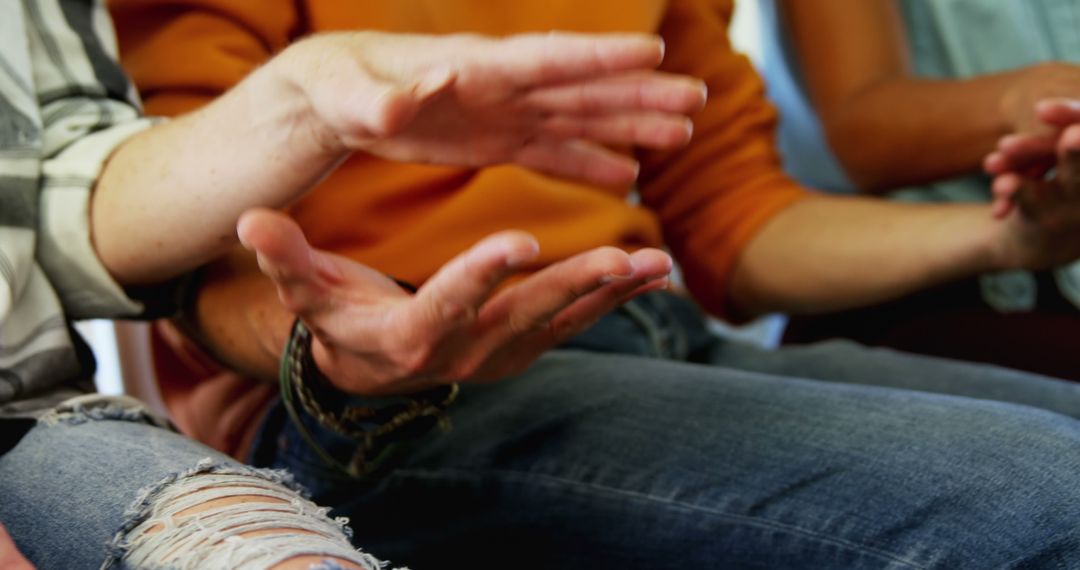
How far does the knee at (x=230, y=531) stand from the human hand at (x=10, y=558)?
0.11ft

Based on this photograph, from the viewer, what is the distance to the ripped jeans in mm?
421

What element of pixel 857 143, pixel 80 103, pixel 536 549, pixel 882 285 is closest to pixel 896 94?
pixel 857 143

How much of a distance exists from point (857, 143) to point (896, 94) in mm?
65

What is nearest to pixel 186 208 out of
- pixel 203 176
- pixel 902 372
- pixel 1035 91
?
pixel 203 176

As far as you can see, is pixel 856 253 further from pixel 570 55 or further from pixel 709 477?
pixel 570 55

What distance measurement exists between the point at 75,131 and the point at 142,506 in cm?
29

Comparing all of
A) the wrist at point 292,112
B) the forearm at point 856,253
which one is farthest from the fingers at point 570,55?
the forearm at point 856,253

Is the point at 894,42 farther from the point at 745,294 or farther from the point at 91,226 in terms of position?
the point at 91,226

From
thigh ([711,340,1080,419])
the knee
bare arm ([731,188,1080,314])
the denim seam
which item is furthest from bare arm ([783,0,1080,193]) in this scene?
the knee

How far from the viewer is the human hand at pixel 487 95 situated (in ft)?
1.64

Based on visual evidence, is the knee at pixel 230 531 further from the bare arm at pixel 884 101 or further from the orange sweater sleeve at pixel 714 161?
the bare arm at pixel 884 101

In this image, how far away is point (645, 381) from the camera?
73cm

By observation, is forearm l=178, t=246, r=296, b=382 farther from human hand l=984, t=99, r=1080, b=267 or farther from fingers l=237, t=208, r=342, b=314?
human hand l=984, t=99, r=1080, b=267

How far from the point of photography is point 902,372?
0.88 m
